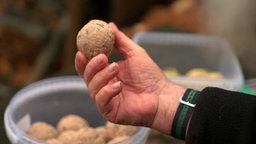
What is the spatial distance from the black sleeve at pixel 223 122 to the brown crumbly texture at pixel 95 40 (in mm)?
171

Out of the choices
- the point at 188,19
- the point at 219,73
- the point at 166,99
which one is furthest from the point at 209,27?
the point at 166,99

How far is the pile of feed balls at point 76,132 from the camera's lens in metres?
0.69

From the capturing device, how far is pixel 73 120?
78 centimetres

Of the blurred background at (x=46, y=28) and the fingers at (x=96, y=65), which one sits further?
the blurred background at (x=46, y=28)

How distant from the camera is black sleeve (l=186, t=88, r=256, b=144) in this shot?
22.9 inches

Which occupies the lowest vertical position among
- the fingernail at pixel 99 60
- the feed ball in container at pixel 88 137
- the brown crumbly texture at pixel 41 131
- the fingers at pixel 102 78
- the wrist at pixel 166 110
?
the brown crumbly texture at pixel 41 131

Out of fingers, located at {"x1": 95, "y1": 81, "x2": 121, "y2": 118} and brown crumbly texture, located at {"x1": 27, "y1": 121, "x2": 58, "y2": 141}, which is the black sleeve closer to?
fingers, located at {"x1": 95, "y1": 81, "x2": 121, "y2": 118}

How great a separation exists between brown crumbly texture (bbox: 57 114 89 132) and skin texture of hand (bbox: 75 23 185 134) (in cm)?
12

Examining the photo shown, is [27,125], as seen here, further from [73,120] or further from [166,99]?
[166,99]

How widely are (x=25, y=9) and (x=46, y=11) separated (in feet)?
0.31

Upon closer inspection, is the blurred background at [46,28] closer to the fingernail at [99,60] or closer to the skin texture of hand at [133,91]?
the skin texture of hand at [133,91]

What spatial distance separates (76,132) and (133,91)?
13cm

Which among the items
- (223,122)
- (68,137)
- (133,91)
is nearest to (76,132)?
(68,137)

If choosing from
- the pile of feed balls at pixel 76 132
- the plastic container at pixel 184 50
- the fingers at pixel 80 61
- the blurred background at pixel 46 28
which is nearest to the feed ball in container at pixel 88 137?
the pile of feed balls at pixel 76 132
